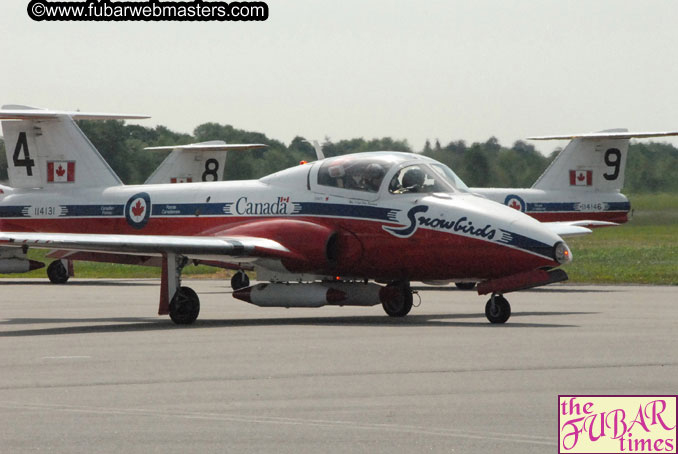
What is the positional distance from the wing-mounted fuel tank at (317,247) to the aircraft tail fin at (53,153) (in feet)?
19.1

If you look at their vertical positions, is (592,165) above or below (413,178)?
above

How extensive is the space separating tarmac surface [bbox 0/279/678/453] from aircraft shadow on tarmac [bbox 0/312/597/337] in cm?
5

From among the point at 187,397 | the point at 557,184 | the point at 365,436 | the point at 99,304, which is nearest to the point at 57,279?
the point at 99,304

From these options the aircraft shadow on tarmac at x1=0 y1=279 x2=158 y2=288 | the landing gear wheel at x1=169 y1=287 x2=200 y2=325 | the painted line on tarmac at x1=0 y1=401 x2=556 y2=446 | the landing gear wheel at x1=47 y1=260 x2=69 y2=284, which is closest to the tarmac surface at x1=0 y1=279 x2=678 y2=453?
the painted line on tarmac at x1=0 y1=401 x2=556 y2=446

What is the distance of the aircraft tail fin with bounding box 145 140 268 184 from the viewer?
39875 millimetres

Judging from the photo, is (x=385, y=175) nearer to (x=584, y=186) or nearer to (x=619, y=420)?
(x=619, y=420)

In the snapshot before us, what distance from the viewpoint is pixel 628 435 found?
827 centimetres

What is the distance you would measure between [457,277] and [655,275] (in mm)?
18362

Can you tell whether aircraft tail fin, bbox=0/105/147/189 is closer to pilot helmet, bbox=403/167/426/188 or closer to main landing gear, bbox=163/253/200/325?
main landing gear, bbox=163/253/200/325

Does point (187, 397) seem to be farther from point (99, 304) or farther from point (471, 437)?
point (99, 304)

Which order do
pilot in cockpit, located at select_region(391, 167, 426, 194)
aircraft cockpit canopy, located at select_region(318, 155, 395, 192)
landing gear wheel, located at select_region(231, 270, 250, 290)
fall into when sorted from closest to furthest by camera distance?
pilot in cockpit, located at select_region(391, 167, 426, 194) → aircraft cockpit canopy, located at select_region(318, 155, 395, 192) → landing gear wheel, located at select_region(231, 270, 250, 290)

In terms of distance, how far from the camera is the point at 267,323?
21.0 metres

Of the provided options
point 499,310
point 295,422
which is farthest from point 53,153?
point 295,422

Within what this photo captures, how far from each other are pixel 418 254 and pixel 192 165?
20545 millimetres
